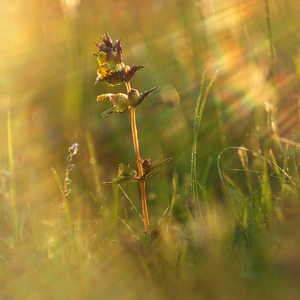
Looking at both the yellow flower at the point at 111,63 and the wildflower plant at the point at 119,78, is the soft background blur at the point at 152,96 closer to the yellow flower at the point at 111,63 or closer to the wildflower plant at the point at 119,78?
the wildflower plant at the point at 119,78

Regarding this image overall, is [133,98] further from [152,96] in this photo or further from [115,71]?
[152,96]

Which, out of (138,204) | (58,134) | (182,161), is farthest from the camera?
(58,134)

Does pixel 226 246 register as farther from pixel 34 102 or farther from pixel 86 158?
pixel 34 102

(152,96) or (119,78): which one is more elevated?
(119,78)

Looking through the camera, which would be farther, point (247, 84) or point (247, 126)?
point (247, 84)

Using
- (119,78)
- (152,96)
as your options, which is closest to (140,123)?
(152,96)

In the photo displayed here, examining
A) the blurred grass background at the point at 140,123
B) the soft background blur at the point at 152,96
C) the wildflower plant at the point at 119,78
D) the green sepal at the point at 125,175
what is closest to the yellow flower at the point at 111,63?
the wildflower plant at the point at 119,78

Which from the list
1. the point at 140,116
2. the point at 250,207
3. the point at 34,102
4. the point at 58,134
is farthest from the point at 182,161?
the point at 34,102
